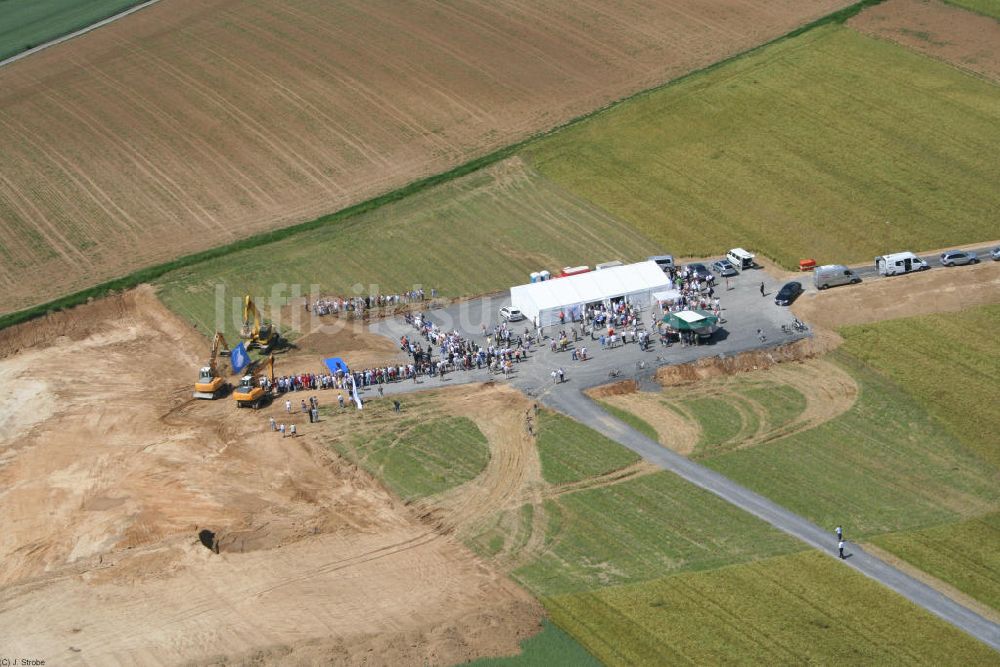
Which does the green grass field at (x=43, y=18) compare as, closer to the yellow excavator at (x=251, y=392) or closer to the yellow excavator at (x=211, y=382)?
the yellow excavator at (x=211, y=382)

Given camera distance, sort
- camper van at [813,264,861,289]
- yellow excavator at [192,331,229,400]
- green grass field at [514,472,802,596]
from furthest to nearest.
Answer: camper van at [813,264,861,289] → yellow excavator at [192,331,229,400] → green grass field at [514,472,802,596]

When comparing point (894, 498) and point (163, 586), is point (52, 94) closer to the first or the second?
point (163, 586)

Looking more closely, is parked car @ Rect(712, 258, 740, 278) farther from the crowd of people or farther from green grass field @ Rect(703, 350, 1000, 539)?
the crowd of people

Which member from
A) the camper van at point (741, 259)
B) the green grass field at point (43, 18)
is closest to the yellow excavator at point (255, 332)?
the camper van at point (741, 259)

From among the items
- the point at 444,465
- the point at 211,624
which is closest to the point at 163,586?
the point at 211,624

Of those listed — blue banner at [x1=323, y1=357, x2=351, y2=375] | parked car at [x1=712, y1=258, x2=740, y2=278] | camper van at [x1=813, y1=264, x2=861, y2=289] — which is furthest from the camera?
parked car at [x1=712, y1=258, x2=740, y2=278]

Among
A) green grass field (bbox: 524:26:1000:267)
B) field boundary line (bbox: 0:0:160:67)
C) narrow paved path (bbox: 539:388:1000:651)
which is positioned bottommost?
narrow paved path (bbox: 539:388:1000:651)

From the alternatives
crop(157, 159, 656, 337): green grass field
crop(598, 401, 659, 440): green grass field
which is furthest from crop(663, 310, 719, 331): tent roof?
crop(157, 159, 656, 337): green grass field
